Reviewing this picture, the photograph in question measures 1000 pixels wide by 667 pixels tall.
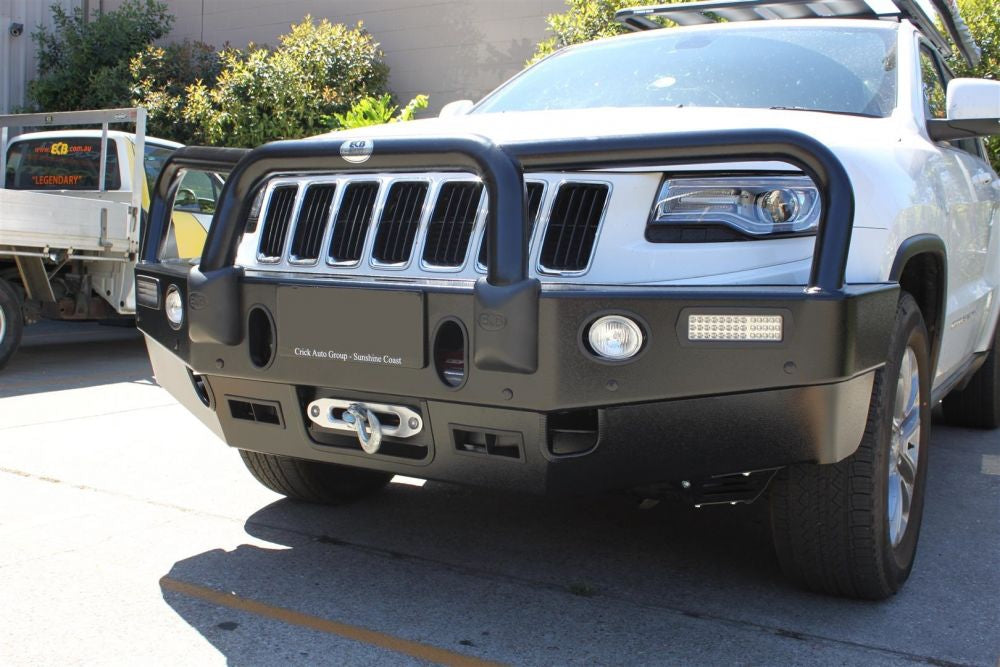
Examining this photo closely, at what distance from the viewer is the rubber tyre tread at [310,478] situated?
163 inches

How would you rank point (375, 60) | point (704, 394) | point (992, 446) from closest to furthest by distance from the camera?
point (704, 394)
point (992, 446)
point (375, 60)

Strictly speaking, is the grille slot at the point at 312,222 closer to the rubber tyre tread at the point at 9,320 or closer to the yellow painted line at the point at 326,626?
A: the yellow painted line at the point at 326,626

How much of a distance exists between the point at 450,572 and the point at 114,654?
1146 mm

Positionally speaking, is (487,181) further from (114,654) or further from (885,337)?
(114,654)

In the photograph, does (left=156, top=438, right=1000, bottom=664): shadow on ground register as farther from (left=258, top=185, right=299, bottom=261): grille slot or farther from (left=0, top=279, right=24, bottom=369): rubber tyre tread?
(left=0, top=279, right=24, bottom=369): rubber tyre tread

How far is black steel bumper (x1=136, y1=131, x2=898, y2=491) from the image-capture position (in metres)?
2.68

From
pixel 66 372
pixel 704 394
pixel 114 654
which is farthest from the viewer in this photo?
pixel 66 372

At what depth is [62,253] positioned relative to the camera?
880cm

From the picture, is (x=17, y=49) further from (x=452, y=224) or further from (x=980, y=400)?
(x=452, y=224)

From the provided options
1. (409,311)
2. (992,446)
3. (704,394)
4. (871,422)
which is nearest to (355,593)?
(409,311)

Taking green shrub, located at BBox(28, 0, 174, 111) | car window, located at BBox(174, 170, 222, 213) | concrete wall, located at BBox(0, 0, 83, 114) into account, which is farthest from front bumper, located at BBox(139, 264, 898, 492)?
concrete wall, located at BBox(0, 0, 83, 114)

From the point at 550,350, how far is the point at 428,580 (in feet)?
3.92

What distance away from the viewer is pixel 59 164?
1009cm

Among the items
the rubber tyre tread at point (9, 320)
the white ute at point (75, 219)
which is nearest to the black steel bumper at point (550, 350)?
the white ute at point (75, 219)
